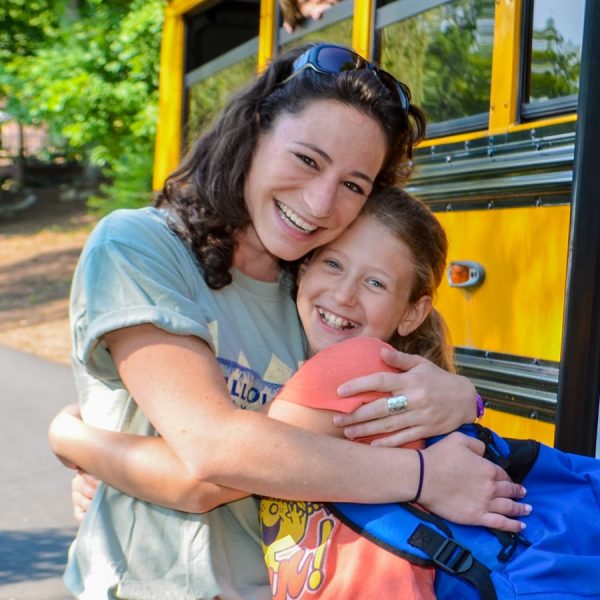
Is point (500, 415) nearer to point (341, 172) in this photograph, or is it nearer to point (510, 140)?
point (510, 140)

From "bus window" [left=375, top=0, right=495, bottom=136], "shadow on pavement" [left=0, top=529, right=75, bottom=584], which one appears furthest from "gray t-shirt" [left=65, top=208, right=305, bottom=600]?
"shadow on pavement" [left=0, top=529, right=75, bottom=584]

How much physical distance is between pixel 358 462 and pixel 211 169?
2.12 ft

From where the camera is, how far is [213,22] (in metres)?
5.61

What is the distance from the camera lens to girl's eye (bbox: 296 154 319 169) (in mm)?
1873

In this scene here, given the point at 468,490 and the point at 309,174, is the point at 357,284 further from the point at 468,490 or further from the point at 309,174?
the point at 468,490

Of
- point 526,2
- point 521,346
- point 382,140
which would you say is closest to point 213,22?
point 526,2

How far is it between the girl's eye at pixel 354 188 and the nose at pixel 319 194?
5cm

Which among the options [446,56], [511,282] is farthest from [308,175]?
[446,56]

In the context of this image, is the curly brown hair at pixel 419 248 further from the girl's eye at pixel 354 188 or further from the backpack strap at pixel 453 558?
the backpack strap at pixel 453 558

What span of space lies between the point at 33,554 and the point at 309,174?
280 cm

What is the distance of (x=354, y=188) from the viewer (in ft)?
6.35

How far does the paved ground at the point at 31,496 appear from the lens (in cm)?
393

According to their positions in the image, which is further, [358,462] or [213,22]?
[213,22]

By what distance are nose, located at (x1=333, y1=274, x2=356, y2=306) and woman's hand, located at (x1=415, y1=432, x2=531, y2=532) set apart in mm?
432
